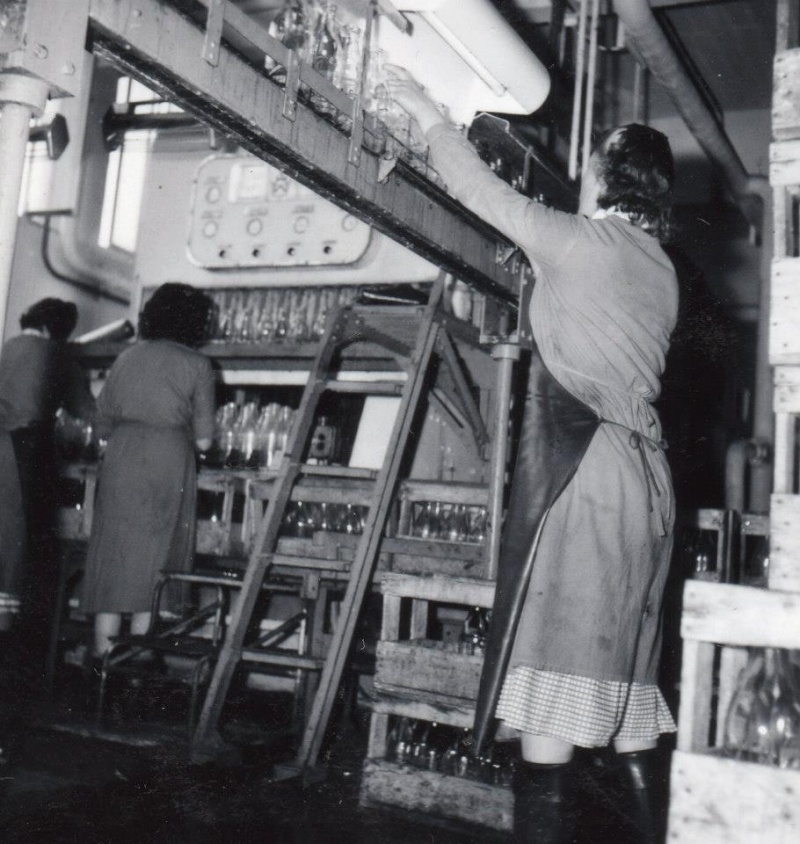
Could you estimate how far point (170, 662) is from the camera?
16.0 feet

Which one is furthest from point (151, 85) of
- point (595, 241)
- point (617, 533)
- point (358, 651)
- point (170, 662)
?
point (170, 662)

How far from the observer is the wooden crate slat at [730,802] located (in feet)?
Result: 4.78

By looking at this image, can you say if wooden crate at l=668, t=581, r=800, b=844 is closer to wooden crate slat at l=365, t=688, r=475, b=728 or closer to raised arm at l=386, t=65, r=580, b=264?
raised arm at l=386, t=65, r=580, b=264

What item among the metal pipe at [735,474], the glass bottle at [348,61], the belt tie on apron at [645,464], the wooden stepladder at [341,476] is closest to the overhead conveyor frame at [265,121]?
the glass bottle at [348,61]

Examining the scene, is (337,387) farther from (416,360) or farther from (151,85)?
(151,85)

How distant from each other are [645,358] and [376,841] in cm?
146

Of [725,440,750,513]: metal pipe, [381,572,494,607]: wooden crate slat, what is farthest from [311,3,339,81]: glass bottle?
→ [725,440,750,513]: metal pipe

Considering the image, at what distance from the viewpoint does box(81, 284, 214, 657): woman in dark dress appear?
414cm

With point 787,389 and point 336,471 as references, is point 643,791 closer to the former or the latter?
point 787,389

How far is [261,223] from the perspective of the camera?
5.50 metres

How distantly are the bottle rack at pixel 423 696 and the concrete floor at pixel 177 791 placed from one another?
0.12 metres

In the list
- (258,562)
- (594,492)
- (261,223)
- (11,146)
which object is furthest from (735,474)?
(11,146)

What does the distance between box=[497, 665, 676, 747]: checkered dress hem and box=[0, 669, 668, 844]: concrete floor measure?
26.5 inches

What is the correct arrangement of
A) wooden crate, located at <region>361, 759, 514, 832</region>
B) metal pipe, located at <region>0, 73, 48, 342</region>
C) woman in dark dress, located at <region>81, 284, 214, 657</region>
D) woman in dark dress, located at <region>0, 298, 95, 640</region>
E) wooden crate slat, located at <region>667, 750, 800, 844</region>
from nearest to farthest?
wooden crate slat, located at <region>667, 750, 800, 844</region>
metal pipe, located at <region>0, 73, 48, 342</region>
wooden crate, located at <region>361, 759, 514, 832</region>
woman in dark dress, located at <region>81, 284, 214, 657</region>
woman in dark dress, located at <region>0, 298, 95, 640</region>
